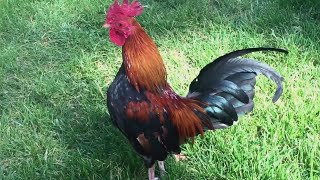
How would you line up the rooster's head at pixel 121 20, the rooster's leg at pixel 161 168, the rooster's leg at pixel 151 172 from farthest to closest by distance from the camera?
1. the rooster's leg at pixel 161 168
2. the rooster's leg at pixel 151 172
3. the rooster's head at pixel 121 20

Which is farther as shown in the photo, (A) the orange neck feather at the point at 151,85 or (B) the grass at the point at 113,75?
(B) the grass at the point at 113,75

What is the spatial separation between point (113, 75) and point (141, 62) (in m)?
1.21

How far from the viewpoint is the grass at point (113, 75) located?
109 inches

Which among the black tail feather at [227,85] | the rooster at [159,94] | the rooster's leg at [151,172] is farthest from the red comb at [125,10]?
the rooster's leg at [151,172]

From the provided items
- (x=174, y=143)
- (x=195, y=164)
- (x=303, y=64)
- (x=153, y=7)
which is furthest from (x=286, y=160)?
(x=153, y=7)

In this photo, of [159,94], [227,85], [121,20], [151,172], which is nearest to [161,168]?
[151,172]

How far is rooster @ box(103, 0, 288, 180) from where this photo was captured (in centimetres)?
236

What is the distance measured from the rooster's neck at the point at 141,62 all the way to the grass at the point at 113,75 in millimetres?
624

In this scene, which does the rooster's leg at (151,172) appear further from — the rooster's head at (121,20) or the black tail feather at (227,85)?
the rooster's head at (121,20)

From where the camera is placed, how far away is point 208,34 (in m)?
3.81

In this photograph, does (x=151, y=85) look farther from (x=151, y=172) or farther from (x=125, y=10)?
(x=151, y=172)

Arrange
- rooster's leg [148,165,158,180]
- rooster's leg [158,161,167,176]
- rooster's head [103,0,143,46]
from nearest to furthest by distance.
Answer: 1. rooster's head [103,0,143,46]
2. rooster's leg [148,165,158,180]
3. rooster's leg [158,161,167,176]

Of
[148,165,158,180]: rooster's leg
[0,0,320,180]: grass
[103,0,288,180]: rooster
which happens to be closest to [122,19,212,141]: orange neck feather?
[103,0,288,180]: rooster

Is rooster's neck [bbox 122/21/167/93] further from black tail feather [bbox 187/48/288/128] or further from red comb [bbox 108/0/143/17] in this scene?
black tail feather [bbox 187/48/288/128]
